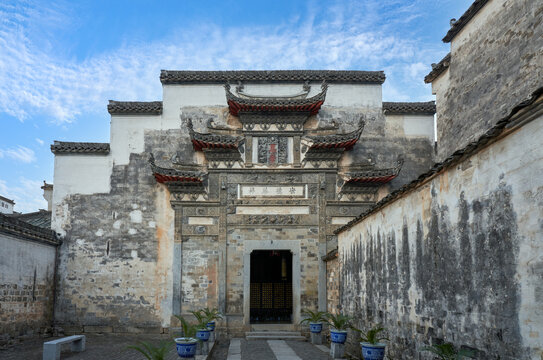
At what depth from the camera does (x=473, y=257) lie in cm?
491

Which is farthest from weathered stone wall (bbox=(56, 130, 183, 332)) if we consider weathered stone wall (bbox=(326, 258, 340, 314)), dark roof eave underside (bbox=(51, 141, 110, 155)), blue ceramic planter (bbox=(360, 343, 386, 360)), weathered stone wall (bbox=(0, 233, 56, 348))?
blue ceramic planter (bbox=(360, 343, 386, 360))

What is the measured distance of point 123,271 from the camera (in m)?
13.9

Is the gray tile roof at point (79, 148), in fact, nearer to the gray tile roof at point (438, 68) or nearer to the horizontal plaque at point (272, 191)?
the horizontal plaque at point (272, 191)

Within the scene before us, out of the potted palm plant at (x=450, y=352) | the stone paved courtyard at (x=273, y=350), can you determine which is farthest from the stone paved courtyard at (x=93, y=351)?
the potted palm plant at (x=450, y=352)

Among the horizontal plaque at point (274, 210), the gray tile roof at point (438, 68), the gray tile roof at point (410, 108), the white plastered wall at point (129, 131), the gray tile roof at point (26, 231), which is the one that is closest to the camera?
the gray tile roof at point (26, 231)

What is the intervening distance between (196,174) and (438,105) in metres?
A: 7.20

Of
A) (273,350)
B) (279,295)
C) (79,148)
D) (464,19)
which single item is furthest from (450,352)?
(79,148)

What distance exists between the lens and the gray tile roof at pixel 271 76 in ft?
49.2

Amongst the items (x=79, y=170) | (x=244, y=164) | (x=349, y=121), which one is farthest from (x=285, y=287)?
(x=79, y=170)

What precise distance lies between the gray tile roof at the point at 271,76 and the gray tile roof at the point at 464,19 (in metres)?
4.36

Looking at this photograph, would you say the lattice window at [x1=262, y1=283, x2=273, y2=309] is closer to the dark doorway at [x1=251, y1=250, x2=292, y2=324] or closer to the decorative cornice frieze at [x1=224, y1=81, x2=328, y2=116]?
the dark doorway at [x1=251, y1=250, x2=292, y2=324]

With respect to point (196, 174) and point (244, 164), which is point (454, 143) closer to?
point (244, 164)

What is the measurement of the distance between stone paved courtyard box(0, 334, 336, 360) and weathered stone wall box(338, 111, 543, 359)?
3064 mm

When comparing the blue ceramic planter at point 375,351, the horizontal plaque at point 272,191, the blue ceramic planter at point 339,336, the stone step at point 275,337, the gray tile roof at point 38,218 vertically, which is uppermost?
the horizontal plaque at point 272,191
